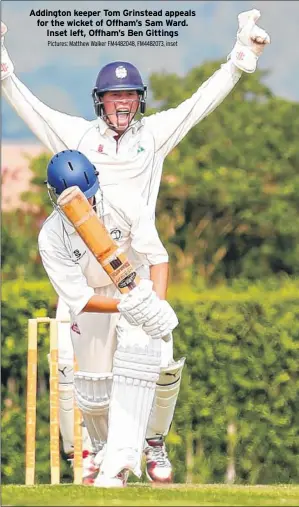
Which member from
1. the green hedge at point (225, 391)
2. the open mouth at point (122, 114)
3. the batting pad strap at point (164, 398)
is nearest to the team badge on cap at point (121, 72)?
the open mouth at point (122, 114)

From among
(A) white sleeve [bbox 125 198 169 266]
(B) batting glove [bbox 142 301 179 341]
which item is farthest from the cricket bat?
(A) white sleeve [bbox 125 198 169 266]

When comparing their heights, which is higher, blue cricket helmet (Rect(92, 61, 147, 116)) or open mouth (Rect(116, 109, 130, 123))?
blue cricket helmet (Rect(92, 61, 147, 116))

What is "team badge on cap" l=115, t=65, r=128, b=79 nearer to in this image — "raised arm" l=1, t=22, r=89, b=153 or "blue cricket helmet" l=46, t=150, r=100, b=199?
"raised arm" l=1, t=22, r=89, b=153

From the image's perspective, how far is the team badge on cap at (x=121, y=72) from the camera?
697 cm

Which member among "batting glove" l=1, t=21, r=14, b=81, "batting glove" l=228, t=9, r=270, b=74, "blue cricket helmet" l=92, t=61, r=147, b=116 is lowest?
→ "blue cricket helmet" l=92, t=61, r=147, b=116

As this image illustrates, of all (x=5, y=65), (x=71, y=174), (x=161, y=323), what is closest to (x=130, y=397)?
(x=161, y=323)

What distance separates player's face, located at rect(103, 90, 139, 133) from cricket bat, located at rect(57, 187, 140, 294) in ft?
2.80

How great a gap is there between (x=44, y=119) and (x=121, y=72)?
0.50 meters

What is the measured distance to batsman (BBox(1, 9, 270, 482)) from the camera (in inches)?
277

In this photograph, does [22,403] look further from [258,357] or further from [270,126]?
[270,126]

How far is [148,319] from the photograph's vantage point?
6.34 metres

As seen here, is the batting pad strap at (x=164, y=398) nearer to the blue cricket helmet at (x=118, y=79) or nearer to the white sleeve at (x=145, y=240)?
the white sleeve at (x=145, y=240)

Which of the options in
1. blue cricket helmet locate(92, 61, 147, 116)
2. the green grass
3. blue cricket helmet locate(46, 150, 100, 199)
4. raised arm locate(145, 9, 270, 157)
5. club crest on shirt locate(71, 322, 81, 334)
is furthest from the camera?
raised arm locate(145, 9, 270, 157)

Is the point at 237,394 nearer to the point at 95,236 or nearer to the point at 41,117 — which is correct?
the point at 41,117
